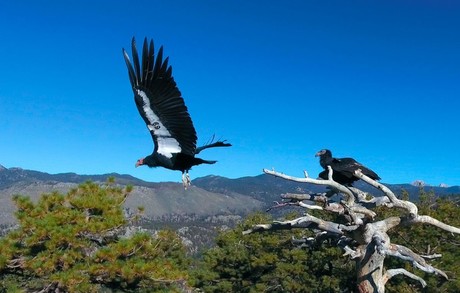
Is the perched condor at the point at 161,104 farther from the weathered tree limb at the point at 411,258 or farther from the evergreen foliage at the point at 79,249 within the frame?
the evergreen foliage at the point at 79,249

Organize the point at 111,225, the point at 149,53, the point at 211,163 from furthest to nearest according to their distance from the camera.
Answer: the point at 111,225 → the point at 211,163 → the point at 149,53

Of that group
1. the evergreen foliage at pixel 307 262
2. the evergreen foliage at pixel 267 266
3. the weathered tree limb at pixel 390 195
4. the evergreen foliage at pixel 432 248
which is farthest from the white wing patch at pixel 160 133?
the evergreen foliage at pixel 267 266

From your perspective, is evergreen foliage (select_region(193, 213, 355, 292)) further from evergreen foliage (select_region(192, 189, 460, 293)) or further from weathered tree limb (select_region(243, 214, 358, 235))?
weathered tree limb (select_region(243, 214, 358, 235))

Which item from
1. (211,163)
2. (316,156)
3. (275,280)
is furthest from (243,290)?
(211,163)

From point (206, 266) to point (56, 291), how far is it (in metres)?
19.5

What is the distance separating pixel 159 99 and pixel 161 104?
0.22 feet

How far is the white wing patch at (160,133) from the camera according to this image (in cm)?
574

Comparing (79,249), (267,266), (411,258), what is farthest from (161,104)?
(267,266)

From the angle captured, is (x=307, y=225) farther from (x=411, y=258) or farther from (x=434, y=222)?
(x=434, y=222)

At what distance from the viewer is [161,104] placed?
5738 mm

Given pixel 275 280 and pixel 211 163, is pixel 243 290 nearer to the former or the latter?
pixel 275 280

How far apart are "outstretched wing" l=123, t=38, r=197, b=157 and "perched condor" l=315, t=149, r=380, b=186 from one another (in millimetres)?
2937

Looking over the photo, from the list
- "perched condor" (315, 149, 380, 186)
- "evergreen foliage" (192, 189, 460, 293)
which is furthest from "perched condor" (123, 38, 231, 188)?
"evergreen foliage" (192, 189, 460, 293)

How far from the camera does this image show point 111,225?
12.1 metres
